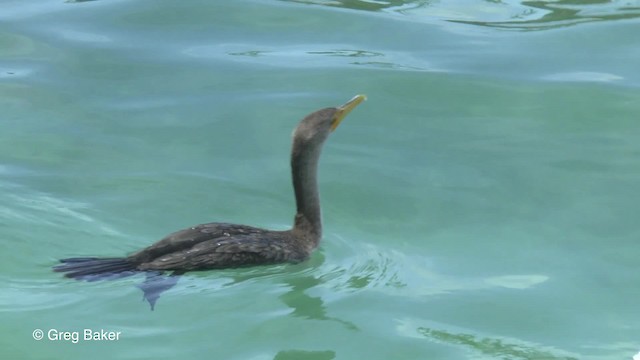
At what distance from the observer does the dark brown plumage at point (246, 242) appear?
7680 mm

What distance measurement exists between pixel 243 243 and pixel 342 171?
191 centimetres

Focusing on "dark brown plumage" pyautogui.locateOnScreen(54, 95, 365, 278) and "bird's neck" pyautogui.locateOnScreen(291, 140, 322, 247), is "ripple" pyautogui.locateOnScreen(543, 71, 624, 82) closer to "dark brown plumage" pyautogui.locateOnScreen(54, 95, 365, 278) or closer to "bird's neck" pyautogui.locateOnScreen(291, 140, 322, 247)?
"dark brown plumage" pyautogui.locateOnScreen(54, 95, 365, 278)

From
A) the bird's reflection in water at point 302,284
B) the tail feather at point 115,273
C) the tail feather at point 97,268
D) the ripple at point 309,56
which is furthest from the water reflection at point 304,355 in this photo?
the ripple at point 309,56

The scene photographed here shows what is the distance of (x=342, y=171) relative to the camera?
9.55 m

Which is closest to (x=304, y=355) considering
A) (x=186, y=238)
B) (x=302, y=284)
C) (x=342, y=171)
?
(x=302, y=284)

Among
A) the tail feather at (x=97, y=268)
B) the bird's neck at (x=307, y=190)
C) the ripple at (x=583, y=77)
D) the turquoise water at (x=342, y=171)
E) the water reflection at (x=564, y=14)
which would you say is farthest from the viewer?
the water reflection at (x=564, y=14)

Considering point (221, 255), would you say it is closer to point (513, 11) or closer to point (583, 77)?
point (583, 77)

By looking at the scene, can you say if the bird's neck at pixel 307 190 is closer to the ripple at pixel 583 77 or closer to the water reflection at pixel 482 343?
the water reflection at pixel 482 343

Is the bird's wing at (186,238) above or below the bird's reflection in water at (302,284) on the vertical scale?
above

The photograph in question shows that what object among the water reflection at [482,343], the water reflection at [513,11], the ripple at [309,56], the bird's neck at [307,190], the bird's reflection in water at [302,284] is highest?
the water reflection at [513,11]

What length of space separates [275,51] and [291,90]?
3.93ft

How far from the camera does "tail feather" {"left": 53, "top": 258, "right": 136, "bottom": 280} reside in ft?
25.1

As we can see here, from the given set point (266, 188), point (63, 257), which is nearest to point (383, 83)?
point (266, 188)

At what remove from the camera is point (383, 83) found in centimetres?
1115
